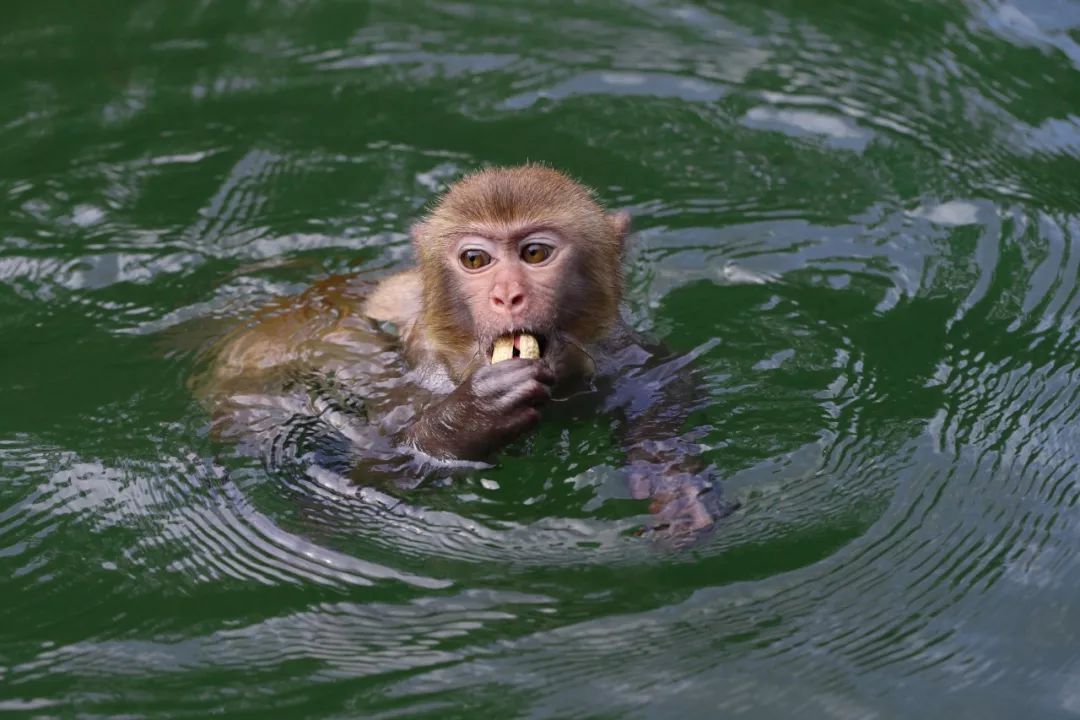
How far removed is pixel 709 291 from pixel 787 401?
1054 mm

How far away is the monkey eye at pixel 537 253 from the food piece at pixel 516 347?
384 mm

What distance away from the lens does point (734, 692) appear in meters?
4.93

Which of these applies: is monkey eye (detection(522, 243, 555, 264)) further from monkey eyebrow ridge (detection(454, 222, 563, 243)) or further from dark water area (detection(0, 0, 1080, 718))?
dark water area (detection(0, 0, 1080, 718))

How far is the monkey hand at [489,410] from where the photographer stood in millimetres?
5539

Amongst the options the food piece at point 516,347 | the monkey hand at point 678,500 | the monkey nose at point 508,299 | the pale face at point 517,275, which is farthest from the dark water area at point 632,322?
the monkey nose at point 508,299

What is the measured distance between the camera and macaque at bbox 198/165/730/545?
571 centimetres

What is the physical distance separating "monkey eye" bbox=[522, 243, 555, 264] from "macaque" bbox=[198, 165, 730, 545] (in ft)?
0.04

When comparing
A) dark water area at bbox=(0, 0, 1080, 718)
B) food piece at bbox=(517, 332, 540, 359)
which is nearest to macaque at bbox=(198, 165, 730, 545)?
food piece at bbox=(517, 332, 540, 359)

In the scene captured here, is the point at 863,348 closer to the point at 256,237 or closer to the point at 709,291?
the point at 709,291

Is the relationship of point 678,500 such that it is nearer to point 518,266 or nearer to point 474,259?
point 518,266

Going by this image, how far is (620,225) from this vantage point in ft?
21.4

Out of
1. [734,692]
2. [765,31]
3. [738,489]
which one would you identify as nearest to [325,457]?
[738,489]

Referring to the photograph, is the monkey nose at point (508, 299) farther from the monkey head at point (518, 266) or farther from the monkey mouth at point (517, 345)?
the monkey mouth at point (517, 345)

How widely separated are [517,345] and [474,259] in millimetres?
477
